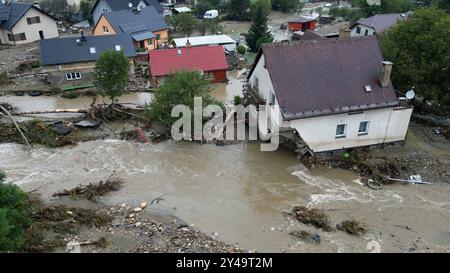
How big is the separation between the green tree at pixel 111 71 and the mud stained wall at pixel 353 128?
473 inches

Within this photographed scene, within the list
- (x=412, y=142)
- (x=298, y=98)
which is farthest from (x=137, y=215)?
(x=412, y=142)

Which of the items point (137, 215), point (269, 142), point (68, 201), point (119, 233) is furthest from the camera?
point (269, 142)

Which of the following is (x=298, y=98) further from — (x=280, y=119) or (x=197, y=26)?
(x=197, y=26)

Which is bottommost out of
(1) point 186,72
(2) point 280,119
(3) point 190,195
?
(3) point 190,195

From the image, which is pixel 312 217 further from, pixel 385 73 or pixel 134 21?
pixel 134 21

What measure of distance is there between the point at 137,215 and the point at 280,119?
27.5ft

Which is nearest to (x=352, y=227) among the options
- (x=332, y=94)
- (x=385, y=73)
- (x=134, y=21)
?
(x=332, y=94)

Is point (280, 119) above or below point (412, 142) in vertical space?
above

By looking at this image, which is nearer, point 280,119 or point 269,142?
point 280,119

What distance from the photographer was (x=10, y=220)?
40.5 ft

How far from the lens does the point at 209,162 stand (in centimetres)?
2077

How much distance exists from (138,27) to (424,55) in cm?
2952

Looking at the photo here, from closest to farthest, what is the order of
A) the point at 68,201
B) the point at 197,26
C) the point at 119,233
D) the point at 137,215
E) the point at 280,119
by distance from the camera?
1. the point at 119,233
2. the point at 137,215
3. the point at 68,201
4. the point at 280,119
5. the point at 197,26

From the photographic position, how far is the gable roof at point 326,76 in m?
20.0
